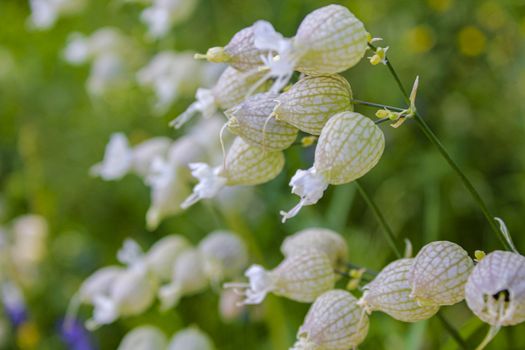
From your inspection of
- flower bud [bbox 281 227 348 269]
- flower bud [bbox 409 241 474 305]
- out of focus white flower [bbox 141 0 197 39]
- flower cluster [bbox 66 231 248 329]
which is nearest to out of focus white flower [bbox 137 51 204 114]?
out of focus white flower [bbox 141 0 197 39]

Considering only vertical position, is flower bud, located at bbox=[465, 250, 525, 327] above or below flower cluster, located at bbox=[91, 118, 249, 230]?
above

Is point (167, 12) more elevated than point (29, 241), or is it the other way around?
point (167, 12)

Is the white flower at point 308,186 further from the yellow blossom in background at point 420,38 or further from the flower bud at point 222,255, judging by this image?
the yellow blossom in background at point 420,38

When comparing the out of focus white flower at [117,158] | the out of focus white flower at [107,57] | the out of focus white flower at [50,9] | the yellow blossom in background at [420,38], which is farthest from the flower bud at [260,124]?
the yellow blossom in background at [420,38]

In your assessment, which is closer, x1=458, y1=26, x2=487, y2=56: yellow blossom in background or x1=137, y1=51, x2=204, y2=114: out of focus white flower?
x1=137, y1=51, x2=204, y2=114: out of focus white flower

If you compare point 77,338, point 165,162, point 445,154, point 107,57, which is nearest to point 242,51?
point 445,154

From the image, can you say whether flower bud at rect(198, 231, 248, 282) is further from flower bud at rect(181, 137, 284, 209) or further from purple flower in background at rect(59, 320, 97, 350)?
purple flower in background at rect(59, 320, 97, 350)

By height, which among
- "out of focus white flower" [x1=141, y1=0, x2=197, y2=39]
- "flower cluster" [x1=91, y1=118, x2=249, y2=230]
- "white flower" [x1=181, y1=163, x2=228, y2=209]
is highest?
"out of focus white flower" [x1=141, y1=0, x2=197, y2=39]

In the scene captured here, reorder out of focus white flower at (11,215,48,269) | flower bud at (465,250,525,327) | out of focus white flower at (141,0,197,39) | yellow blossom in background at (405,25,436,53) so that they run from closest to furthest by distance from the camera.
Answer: flower bud at (465,250,525,327) → out of focus white flower at (141,0,197,39) → out of focus white flower at (11,215,48,269) → yellow blossom in background at (405,25,436,53)

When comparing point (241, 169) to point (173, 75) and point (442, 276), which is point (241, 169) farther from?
point (173, 75)
